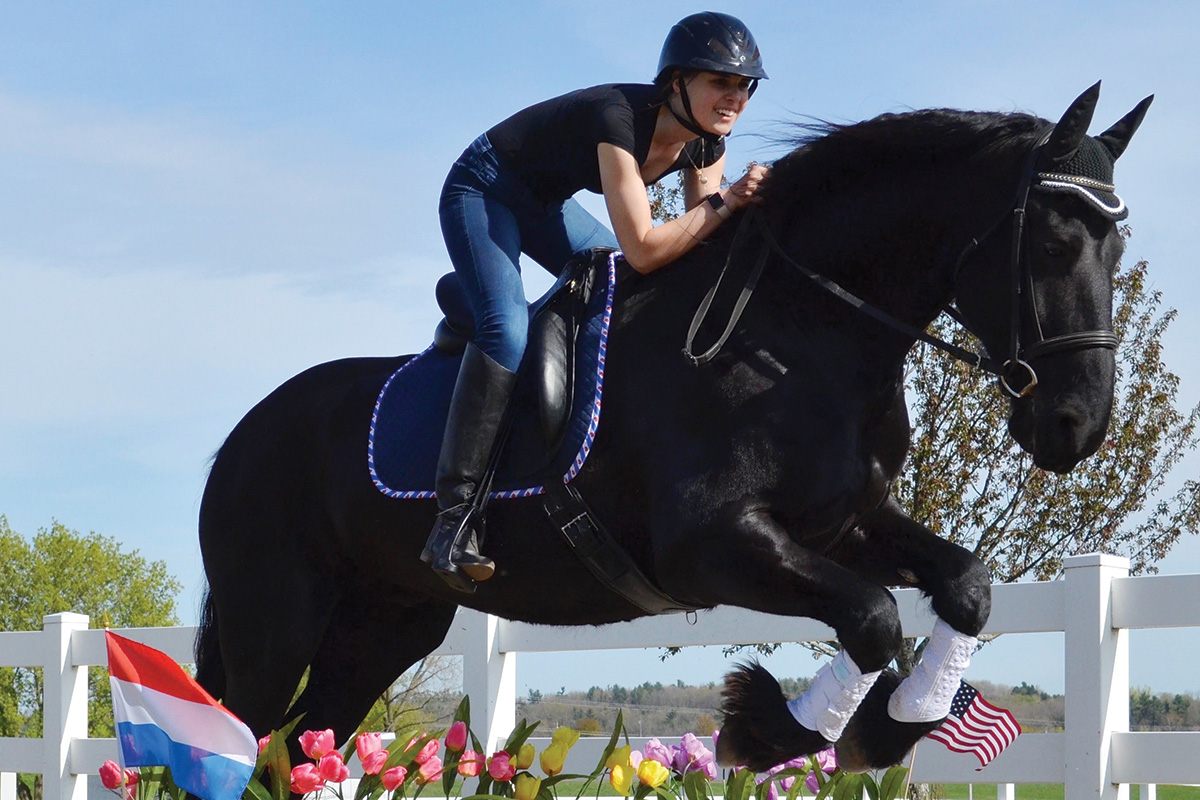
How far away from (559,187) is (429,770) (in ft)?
6.19

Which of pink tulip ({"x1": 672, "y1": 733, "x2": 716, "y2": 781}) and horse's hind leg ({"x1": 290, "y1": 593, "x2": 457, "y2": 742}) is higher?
horse's hind leg ({"x1": 290, "y1": 593, "x2": 457, "y2": 742})

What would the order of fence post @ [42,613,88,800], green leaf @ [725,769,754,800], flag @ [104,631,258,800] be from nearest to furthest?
flag @ [104,631,258,800]
green leaf @ [725,769,754,800]
fence post @ [42,613,88,800]

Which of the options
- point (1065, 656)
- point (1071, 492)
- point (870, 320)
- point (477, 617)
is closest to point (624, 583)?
point (870, 320)

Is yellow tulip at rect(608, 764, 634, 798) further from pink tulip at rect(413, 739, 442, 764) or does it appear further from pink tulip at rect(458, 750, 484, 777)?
pink tulip at rect(413, 739, 442, 764)

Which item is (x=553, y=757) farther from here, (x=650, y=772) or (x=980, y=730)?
(x=980, y=730)

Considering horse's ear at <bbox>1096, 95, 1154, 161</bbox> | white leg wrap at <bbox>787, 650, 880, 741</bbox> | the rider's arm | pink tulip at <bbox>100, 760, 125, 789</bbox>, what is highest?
horse's ear at <bbox>1096, 95, 1154, 161</bbox>

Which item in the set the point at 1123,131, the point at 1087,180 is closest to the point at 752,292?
the point at 1087,180

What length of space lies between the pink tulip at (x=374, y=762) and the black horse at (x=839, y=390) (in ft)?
2.06

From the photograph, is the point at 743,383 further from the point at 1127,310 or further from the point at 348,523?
the point at 1127,310

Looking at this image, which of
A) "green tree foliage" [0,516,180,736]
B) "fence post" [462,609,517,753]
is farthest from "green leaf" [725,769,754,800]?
"green tree foliage" [0,516,180,736]

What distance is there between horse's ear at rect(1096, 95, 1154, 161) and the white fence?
87.3 inches

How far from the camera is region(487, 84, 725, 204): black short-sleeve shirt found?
3604 millimetres

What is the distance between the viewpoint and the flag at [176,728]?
12.6ft

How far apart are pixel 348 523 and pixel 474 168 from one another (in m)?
1.18
